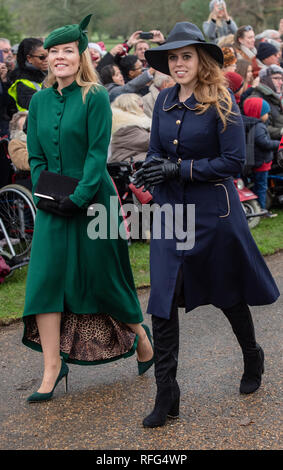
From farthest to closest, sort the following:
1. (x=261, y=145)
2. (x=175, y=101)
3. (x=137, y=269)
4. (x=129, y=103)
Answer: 1. (x=261, y=145)
2. (x=129, y=103)
3. (x=137, y=269)
4. (x=175, y=101)

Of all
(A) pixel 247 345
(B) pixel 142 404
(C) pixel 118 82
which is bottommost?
(C) pixel 118 82

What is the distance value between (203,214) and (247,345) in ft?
2.63

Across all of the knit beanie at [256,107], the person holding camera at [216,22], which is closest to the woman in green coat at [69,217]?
the knit beanie at [256,107]

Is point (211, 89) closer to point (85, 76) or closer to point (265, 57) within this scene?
point (85, 76)

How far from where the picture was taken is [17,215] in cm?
687

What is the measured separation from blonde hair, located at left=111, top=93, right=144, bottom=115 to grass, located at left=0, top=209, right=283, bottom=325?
1476 millimetres

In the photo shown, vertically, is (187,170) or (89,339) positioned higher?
(187,170)

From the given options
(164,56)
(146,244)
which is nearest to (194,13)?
(146,244)

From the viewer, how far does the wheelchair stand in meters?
6.67

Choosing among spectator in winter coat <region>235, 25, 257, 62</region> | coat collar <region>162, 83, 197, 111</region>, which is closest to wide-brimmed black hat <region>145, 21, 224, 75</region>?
coat collar <region>162, 83, 197, 111</region>

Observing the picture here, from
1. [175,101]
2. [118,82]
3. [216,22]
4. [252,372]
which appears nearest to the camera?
[175,101]

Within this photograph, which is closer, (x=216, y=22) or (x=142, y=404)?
(x=142, y=404)

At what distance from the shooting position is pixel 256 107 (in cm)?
862

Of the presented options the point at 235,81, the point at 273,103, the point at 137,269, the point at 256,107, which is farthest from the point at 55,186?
the point at 273,103
